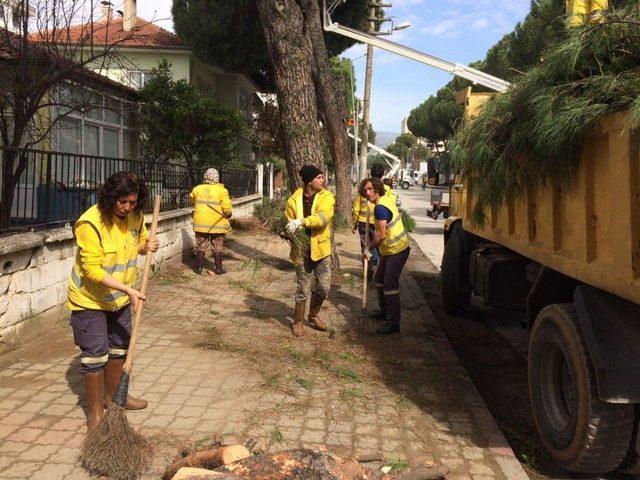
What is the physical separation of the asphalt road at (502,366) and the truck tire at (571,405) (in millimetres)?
274

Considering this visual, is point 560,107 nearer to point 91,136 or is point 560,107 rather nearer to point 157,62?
point 91,136

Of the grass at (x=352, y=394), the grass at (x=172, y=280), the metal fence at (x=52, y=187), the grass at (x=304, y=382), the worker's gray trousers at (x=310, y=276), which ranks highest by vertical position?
the metal fence at (x=52, y=187)

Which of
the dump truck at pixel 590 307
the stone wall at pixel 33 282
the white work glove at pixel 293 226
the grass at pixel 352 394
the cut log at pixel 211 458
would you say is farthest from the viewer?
the white work glove at pixel 293 226

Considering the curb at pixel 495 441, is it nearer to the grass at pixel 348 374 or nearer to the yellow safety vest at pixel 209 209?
the grass at pixel 348 374

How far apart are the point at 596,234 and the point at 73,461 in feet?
10.1

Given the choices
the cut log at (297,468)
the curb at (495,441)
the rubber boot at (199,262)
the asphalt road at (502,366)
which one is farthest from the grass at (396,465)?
the rubber boot at (199,262)

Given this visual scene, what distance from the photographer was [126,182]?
3.45m

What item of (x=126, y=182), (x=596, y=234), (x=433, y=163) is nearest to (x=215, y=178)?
(x=433, y=163)

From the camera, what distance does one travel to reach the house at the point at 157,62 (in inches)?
366

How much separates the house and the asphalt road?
239 inches

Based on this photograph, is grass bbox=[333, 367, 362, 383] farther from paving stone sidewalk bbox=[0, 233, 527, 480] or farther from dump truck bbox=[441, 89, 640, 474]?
dump truck bbox=[441, 89, 640, 474]

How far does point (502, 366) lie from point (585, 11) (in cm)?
319

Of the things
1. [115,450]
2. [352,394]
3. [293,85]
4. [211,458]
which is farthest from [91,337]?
[293,85]

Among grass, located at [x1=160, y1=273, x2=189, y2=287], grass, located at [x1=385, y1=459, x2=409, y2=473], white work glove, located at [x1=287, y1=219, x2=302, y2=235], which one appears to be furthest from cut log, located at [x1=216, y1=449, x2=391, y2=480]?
grass, located at [x1=160, y1=273, x2=189, y2=287]
